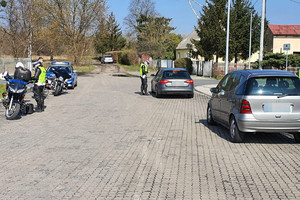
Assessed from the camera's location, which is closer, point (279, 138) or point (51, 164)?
point (51, 164)

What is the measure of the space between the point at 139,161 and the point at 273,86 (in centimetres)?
341

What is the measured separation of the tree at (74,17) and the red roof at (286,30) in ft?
85.3

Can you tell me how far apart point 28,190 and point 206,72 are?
39.3 metres

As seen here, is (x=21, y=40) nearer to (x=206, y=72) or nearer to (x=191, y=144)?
(x=206, y=72)

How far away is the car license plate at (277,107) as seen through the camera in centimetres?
812

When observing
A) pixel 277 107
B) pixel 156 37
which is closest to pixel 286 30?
pixel 156 37

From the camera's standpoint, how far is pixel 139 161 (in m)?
6.92

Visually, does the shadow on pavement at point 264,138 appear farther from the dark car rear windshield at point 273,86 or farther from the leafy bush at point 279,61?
the leafy bush at point 279,61

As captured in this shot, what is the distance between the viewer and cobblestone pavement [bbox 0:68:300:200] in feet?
17.4

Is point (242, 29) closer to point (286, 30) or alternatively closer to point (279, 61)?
point (279, 61)

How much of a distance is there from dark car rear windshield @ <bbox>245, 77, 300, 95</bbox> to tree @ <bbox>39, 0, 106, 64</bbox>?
35.6m

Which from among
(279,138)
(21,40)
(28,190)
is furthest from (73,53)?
(28,190)

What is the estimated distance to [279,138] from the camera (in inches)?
366

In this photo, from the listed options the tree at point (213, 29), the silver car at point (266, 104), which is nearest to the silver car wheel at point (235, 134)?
the silver car at point (266, 104)
